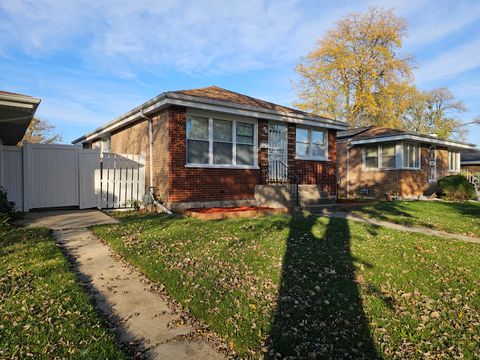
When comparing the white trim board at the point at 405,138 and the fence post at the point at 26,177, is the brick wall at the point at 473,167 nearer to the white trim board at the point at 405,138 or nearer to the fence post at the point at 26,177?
the white trim board at the point at 405,138

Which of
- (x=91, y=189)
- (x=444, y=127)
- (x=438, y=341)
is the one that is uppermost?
(x=444, y=127)

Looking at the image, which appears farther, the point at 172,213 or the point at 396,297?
the point at 172,213

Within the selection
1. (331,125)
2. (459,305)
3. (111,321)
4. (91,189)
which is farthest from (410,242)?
(91,189)

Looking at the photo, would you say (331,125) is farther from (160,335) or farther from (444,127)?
(444,127)

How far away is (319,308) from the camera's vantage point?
3586 millimetres

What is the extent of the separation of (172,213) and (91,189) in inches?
119

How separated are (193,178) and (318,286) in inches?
258

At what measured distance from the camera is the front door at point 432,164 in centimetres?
2075

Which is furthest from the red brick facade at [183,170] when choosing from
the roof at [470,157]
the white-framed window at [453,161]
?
the roof at [470,157]

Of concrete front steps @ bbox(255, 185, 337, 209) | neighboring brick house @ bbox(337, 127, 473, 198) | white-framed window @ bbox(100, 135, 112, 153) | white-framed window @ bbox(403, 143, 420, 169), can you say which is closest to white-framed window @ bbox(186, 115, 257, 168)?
concrete front steps @ bbox(255, 185, 337, 209)

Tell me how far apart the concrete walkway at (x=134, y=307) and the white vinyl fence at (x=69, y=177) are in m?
4.40

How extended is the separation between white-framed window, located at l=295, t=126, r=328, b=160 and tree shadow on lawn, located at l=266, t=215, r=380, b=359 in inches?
305

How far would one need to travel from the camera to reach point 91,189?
10453 mm

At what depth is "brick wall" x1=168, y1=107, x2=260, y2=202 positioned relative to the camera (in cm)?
964
